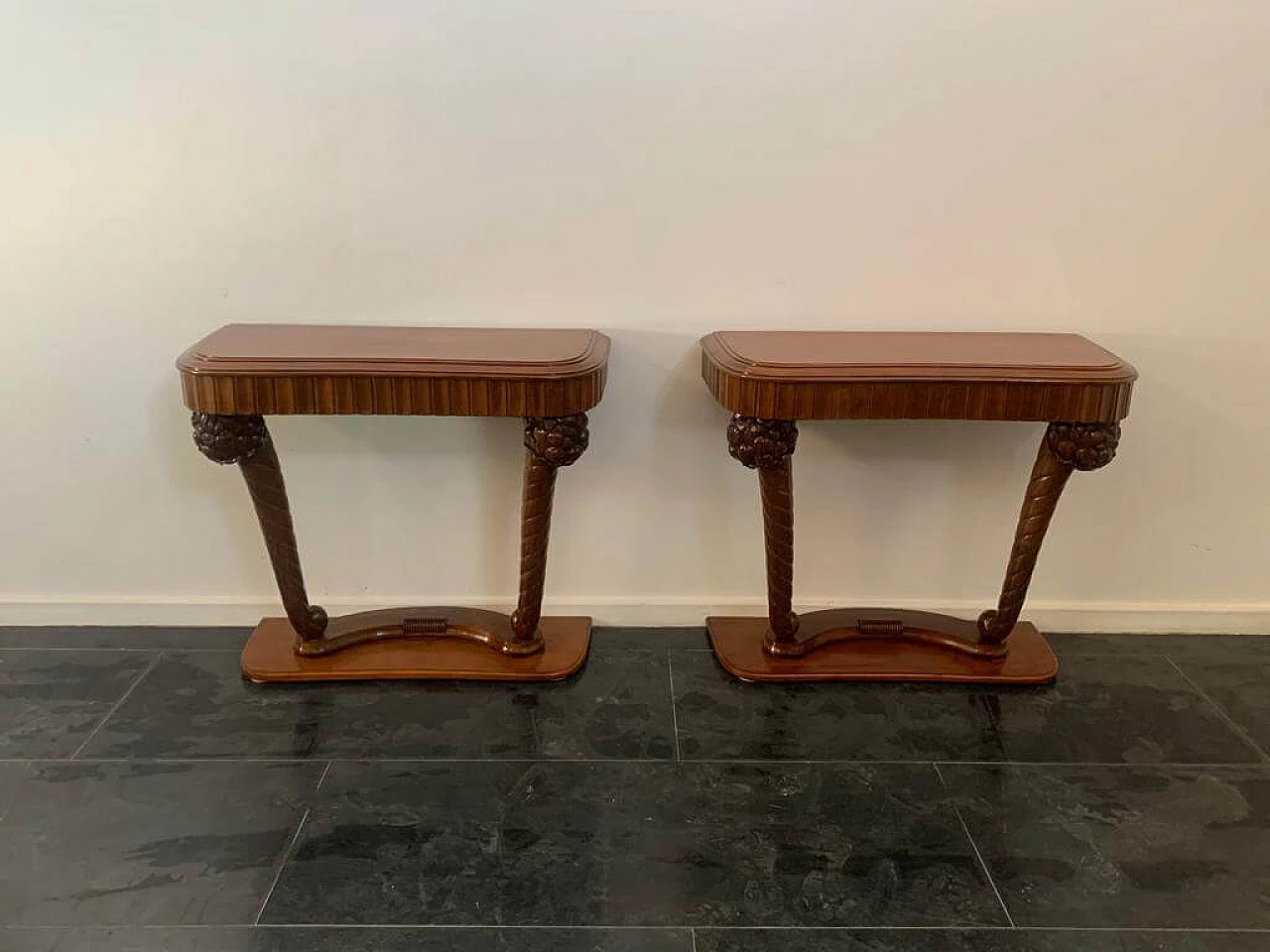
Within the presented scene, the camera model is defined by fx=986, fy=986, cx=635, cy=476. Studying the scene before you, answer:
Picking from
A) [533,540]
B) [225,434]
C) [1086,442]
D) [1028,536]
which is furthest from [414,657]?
[1086,442]

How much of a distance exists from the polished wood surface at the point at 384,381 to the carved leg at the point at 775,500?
327 mm

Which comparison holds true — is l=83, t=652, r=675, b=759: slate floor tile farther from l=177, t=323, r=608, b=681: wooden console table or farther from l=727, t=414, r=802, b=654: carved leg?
l=727, t=414, r=802, b=654: carved leg

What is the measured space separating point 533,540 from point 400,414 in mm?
419

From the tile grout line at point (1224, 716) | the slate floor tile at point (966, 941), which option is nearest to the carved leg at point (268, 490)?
the slate floor tile at point (966, 941)

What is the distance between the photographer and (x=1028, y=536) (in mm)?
2150

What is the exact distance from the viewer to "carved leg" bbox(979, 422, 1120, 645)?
1.97 meters

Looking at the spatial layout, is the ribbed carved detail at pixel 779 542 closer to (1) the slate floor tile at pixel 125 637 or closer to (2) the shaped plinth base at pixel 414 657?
(2) the shaped plinth base at pixel 414 657

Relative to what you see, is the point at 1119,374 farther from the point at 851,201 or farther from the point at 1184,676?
the point at 1184,676

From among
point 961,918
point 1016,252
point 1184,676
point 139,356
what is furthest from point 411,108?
point 1184,676

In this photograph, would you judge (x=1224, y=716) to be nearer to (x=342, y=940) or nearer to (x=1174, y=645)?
(x=1174, y=645)

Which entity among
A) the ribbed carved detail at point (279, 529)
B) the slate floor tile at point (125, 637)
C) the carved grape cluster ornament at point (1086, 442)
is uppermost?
the carved grape cluster ornament at point (1086, 442)

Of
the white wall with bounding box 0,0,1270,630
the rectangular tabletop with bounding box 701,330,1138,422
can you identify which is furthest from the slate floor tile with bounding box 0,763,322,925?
the rectangular tabletop with bounding box 701,330,1138,422

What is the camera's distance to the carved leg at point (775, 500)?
1.97 metres

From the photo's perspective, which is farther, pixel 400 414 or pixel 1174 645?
pixel 1174 645
